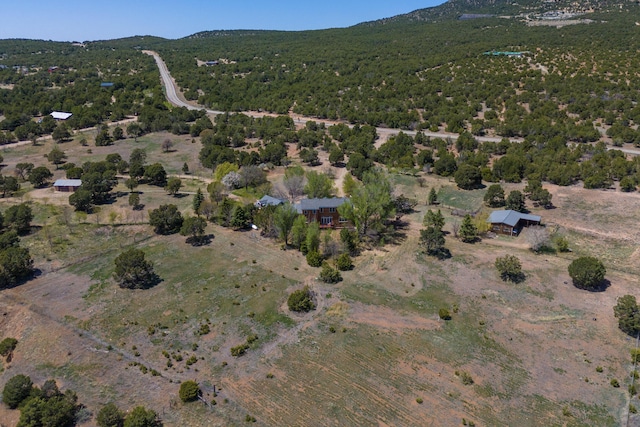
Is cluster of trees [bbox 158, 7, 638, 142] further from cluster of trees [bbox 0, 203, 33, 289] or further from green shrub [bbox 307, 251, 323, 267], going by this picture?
cluster of trees [bbox 0, 203, 33, 289]

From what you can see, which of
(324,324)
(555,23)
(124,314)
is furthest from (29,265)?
(555,23)

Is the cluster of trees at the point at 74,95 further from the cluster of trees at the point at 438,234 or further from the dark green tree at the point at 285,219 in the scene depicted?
the cluster of trees at the point at 438,234

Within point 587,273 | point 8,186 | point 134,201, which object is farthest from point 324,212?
point 8,186

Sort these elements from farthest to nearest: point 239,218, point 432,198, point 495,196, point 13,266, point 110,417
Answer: point 432,198
point 495,196
point 239,218
point 13,266
point 110,417

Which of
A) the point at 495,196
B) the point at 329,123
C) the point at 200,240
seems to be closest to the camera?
the point at 200,240

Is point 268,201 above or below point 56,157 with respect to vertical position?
below

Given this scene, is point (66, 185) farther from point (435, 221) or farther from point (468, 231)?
point (468, 231)

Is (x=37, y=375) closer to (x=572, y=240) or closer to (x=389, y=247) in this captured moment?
(x=389, y=247)
